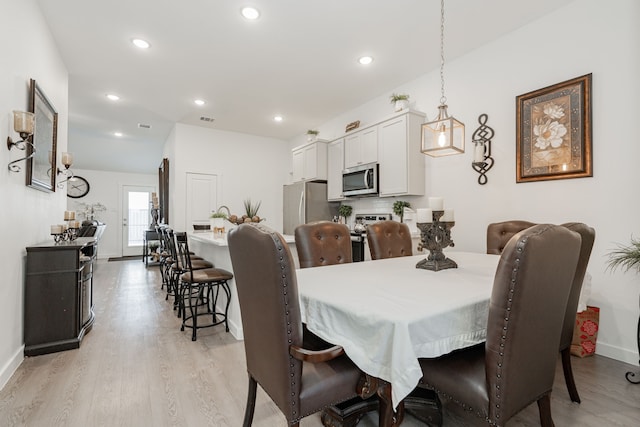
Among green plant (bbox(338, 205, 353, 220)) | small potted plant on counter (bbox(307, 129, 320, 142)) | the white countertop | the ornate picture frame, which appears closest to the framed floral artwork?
the white countertop

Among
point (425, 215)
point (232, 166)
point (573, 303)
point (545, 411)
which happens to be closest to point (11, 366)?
point (425, 215)

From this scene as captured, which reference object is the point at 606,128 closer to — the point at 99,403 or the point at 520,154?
the point at 520,154

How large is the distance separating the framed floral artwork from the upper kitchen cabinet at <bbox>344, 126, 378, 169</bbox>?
69.2 inches

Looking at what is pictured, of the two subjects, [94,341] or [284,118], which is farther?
[284,118]

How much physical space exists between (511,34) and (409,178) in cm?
172

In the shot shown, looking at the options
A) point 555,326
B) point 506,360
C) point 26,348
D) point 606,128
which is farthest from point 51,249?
point 606,128

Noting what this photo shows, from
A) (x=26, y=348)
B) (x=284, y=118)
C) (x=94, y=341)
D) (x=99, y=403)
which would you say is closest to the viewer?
(x=99, y=403)

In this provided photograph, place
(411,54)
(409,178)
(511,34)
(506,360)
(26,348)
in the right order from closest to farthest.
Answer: (506,360) < (26,348) < (511,34) < (411,54) < (409,178)

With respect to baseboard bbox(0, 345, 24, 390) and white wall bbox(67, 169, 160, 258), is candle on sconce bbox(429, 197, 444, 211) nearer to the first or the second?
baseboard bbox(0, 345, 24, 390)

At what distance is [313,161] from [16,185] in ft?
12.5

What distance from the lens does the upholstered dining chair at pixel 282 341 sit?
43.3 inches

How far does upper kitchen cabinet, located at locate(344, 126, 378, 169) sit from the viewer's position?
4277 mm

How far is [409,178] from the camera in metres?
3.77

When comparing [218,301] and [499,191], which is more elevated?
[499,191]
